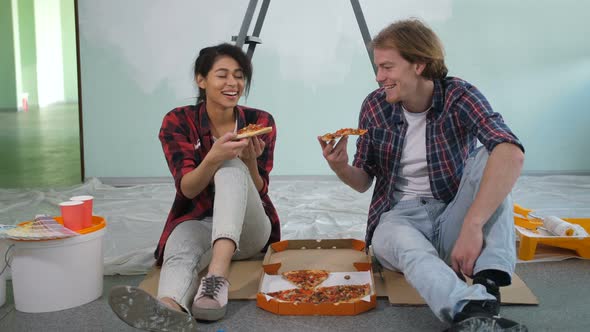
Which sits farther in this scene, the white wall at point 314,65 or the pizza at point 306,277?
the white wall at point 314,65

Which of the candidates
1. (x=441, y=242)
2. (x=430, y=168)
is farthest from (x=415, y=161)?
(x=441, y=242)

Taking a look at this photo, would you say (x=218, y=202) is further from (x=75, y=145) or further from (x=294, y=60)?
(x=75, y=145)

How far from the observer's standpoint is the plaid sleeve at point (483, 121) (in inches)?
77.6

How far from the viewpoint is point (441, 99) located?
220cm

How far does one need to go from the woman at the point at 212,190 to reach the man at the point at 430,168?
34 centimetres

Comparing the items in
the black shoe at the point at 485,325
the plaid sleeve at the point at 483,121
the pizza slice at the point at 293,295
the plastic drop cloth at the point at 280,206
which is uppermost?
the plaid sleeve at the point at 483,121

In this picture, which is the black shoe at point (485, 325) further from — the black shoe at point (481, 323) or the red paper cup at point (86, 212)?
the red paper cup at point (86, 212)

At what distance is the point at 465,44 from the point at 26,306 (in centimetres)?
372

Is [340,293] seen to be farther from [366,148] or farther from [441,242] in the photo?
[366,148]

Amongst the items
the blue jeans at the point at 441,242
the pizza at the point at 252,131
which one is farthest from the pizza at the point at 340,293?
the pizza at the point at 252,131

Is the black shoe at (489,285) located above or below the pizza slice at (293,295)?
above

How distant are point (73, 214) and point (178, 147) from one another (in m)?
0.44

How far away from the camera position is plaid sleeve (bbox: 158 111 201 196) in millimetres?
2258

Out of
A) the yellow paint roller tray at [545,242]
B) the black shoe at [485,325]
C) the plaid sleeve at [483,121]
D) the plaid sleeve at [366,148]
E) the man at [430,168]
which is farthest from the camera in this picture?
the yellow paint roller tray at [545,242]
